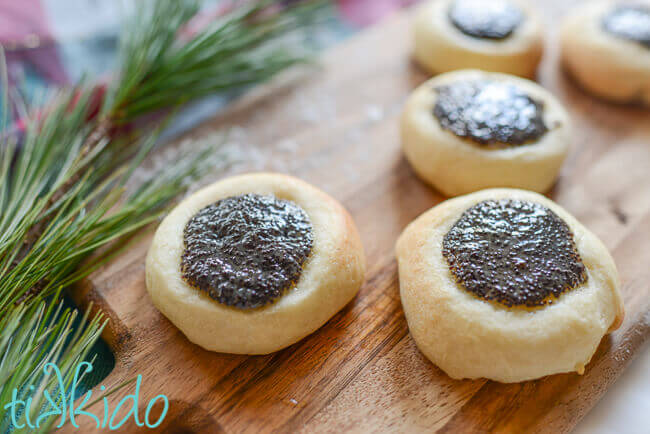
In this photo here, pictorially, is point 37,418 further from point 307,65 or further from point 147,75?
point 307,65

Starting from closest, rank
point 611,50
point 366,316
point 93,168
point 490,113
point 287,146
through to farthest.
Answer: point 366,316 → point 93,168 → point 490,113 → point 287,146 → point 611,50

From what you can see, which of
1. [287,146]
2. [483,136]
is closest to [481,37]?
[483,136]

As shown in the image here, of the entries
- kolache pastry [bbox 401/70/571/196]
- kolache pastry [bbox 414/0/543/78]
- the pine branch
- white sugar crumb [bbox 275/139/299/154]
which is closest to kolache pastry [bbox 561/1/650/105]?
kolache pastry [bbox 414/0/543/78]

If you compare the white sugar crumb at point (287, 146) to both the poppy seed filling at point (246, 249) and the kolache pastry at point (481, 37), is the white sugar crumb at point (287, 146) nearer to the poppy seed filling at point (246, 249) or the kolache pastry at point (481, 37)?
the poppy seed filling at point (246, 249)

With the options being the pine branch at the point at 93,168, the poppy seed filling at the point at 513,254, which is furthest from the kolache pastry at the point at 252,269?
the poppy seed filling at the point at 513,254

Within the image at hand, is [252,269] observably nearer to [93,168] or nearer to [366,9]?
[93,168]

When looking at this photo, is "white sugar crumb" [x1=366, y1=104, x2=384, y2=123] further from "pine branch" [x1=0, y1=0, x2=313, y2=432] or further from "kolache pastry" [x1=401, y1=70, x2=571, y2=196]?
"pine branch" [x1=0, y1=0, x2=313, y2=432]

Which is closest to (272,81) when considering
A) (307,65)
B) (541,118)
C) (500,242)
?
(307,65)

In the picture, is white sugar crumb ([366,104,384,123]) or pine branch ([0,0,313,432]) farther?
white sugar crumb ([366,104,384,123])
